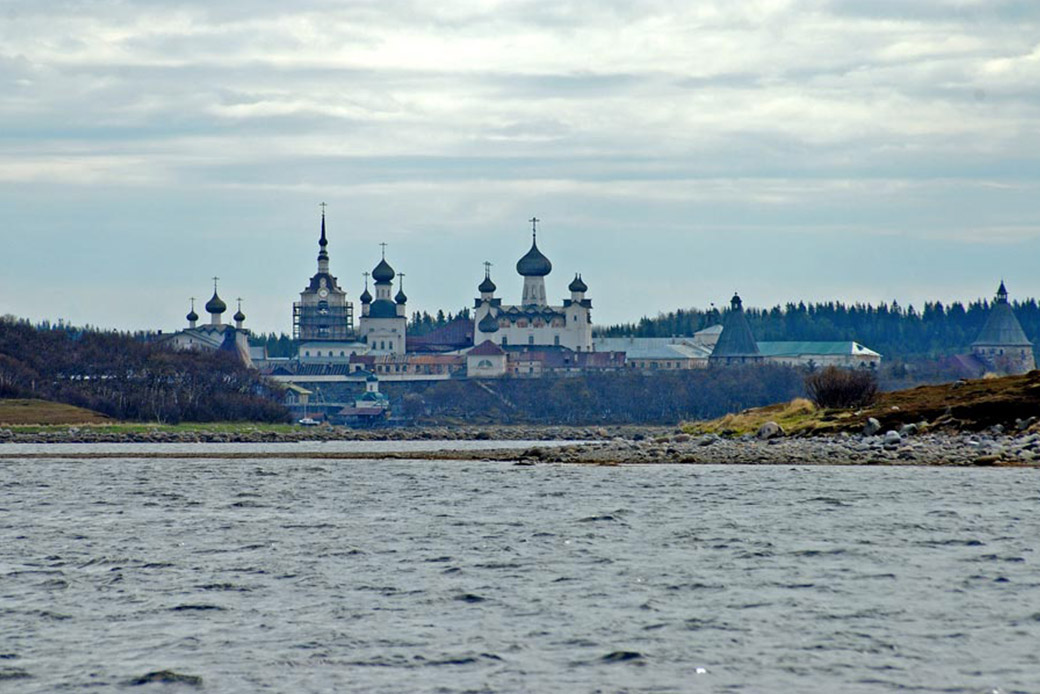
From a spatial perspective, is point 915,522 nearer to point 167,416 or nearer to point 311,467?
point 311,467

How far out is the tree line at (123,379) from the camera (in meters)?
108

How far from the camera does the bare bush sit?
59.0 m

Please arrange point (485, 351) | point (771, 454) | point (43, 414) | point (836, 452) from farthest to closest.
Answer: point (485, 351), point (43, 414), point (771, 454), point (836, 452)

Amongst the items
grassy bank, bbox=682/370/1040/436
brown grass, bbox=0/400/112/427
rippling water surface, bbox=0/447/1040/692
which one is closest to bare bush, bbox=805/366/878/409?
grassy bank, bbox=682/370/1040/436

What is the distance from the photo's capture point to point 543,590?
856 inches

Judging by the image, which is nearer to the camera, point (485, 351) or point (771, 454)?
point (771, 454)

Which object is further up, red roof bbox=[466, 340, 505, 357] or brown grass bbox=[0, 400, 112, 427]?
red roof bbox=[466, 340, 505, 357]

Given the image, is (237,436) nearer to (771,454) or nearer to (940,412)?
(940,412)

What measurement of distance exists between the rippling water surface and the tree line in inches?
2859

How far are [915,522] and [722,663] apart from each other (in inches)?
460

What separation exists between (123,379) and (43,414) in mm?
16217

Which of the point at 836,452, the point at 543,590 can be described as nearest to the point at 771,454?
the point at 836,452

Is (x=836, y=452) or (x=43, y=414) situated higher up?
(x=43, y=414)

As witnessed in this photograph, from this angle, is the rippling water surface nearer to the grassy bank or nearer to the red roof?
the grassy bank
